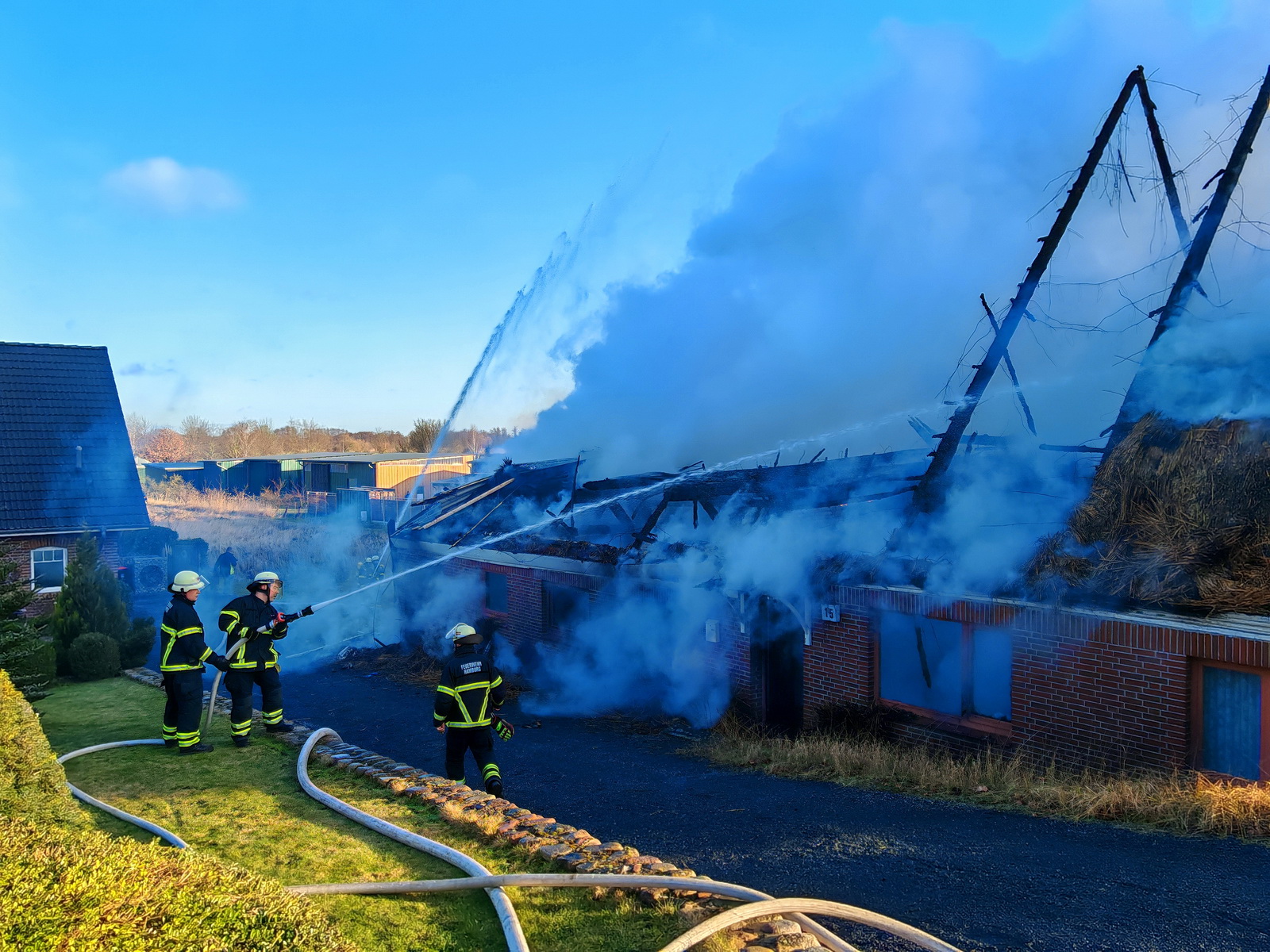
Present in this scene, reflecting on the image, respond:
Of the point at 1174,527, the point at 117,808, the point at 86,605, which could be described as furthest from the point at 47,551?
the point at 1174,527

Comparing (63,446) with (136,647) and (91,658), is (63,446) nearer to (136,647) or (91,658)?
(136,647)

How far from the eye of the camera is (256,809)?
5602 millimetres

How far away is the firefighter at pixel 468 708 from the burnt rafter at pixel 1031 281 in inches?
230

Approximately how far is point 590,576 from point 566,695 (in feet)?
6.29

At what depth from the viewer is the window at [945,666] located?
8.65 meters

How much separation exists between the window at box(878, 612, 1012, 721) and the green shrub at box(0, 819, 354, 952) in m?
7.61

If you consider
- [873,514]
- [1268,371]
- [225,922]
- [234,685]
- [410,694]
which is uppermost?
[1268,371]

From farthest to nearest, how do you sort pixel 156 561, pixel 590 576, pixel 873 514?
pixel 156 561, pixel 590 576, pixel 873 514

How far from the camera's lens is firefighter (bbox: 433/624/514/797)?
20.9ft

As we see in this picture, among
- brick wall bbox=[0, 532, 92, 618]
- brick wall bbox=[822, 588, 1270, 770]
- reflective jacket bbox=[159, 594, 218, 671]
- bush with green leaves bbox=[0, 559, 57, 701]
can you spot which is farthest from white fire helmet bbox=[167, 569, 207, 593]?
brick wall bbox=[0, 532, 92, 618]

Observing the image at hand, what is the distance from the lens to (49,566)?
15969mm

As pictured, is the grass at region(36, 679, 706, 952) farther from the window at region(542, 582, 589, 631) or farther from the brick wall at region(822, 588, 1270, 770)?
the window at region(542, 582, 589, 631)

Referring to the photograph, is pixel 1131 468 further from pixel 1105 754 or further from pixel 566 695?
pixel 566 695

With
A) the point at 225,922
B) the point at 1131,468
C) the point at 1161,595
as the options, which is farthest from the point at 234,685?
the point at 1131,468
